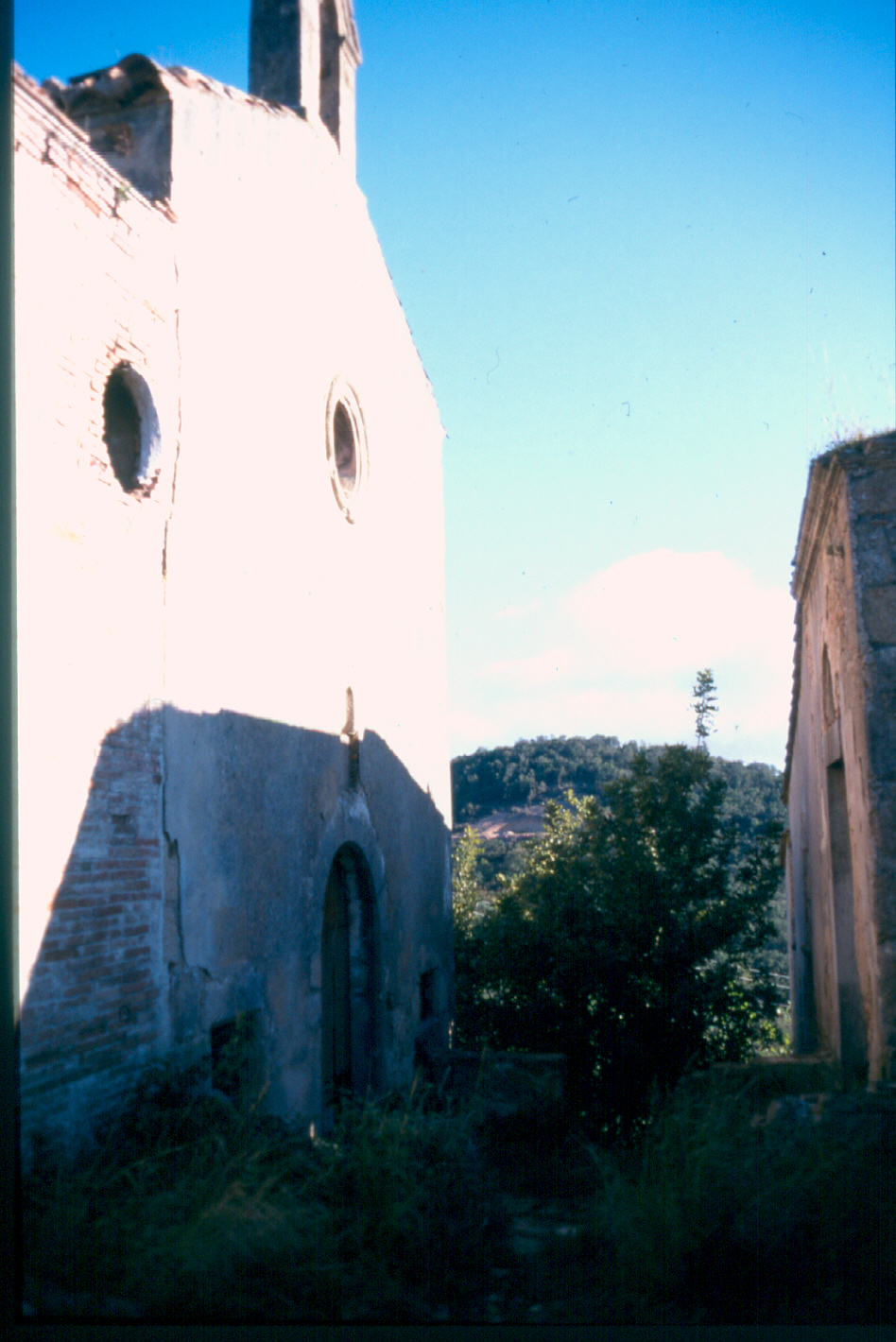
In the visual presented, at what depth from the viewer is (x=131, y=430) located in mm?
5215

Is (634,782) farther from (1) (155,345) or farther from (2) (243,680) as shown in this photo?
(1) (155,345)

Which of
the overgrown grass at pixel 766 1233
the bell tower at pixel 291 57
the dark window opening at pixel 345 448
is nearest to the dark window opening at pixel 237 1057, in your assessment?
the overgrown grass at pixel 766 1233

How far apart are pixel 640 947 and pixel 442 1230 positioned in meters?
5.01

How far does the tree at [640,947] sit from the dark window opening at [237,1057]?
3.94 m

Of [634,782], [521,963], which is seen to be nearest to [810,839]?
[634,782]

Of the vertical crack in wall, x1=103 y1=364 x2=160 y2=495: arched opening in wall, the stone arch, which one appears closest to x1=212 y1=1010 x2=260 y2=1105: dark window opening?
the stone arch

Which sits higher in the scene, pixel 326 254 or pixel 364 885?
Answer: pixel 326 254

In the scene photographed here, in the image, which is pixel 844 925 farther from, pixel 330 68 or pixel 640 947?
pixel 330 68

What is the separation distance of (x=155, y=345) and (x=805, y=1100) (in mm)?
4924

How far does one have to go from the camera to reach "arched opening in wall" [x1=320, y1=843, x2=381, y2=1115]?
7.41 m

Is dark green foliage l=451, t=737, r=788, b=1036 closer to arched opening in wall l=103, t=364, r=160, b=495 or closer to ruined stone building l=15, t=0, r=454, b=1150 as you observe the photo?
ruined stone building l=15, t=0, r=454, b=1150

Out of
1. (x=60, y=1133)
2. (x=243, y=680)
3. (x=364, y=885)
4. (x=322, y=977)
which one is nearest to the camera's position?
(x=60, y=1133)

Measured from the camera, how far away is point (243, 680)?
5996 millimetres

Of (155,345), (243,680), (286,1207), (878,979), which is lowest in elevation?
(286,1207)
